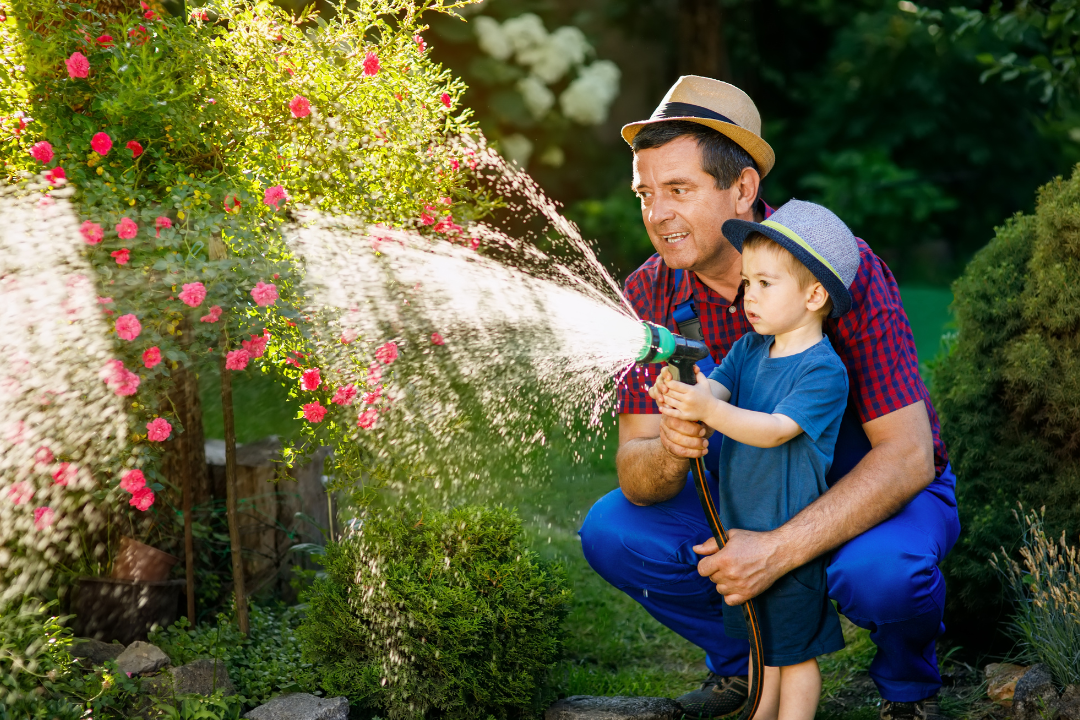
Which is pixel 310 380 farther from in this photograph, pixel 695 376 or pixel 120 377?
pixel 695 376

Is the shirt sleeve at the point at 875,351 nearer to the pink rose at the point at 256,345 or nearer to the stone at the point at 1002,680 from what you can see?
the stone at the point at 1002,680

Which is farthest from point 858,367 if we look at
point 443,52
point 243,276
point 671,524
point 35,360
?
point 443,52

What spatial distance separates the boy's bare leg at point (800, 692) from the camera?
9.02ft

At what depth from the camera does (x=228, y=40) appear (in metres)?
3.17

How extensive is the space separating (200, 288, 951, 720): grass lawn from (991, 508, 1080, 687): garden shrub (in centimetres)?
56

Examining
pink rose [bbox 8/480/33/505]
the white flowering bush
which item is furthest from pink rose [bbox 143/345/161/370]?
the white flowering bush

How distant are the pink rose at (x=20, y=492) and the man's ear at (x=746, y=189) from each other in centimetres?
229

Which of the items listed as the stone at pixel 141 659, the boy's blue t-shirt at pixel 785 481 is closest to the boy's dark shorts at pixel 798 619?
the boy's blue t-shirt at pixel 785 481

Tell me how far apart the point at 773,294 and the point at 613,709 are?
1350 mm

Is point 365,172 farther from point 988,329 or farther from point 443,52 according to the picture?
point 443,52

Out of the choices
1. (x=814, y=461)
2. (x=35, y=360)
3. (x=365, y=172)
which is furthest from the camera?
(x=365, y=172)

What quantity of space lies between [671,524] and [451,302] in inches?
44.9

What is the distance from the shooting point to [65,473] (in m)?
2.93

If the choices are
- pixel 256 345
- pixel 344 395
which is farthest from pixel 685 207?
pixel 256 345
